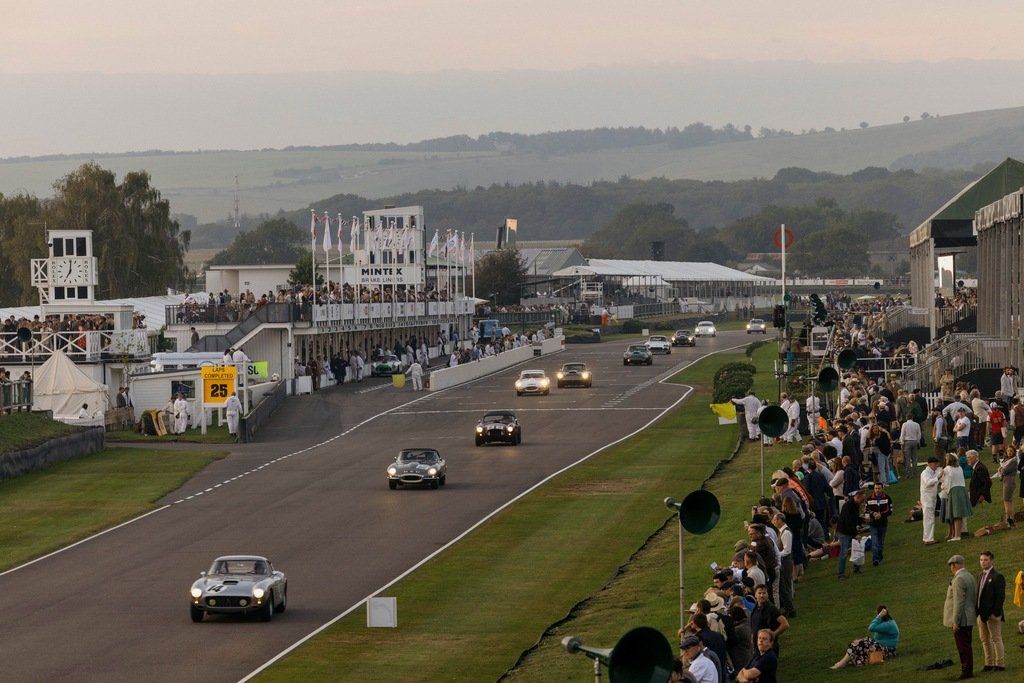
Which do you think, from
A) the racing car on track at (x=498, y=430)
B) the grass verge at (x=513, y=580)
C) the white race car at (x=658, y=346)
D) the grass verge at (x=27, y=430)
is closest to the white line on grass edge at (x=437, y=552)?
the grass verge at (x=513, y=580)

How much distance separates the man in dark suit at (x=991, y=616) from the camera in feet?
63.9

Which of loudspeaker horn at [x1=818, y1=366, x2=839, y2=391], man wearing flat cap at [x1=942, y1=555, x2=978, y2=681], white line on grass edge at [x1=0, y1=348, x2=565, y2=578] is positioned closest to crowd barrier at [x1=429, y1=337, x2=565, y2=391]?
white line on grass edge at [x1=0, y1=348, x2=565, y2=578]

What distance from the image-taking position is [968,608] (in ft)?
64.4

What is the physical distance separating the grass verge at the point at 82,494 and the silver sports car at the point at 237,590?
9116 millimetres

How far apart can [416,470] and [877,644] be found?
2565cm

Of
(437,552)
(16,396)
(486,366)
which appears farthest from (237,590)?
(486,366)

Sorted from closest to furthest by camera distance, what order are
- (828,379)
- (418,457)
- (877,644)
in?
(877,644), (828,379), (418,457)

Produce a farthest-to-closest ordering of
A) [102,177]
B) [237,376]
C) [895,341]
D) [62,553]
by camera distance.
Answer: [102,177] → [895,341] → [237,376] → [62,553]

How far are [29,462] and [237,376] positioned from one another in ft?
50.8

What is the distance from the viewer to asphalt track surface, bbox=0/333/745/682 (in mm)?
26516

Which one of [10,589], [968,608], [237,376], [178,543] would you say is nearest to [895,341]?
[237,376]

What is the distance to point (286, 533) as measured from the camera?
38.6 meters

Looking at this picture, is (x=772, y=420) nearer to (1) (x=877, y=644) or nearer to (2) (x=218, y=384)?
(1) (x=877, y=644)

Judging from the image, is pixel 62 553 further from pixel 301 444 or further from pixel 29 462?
pixel 301 444
